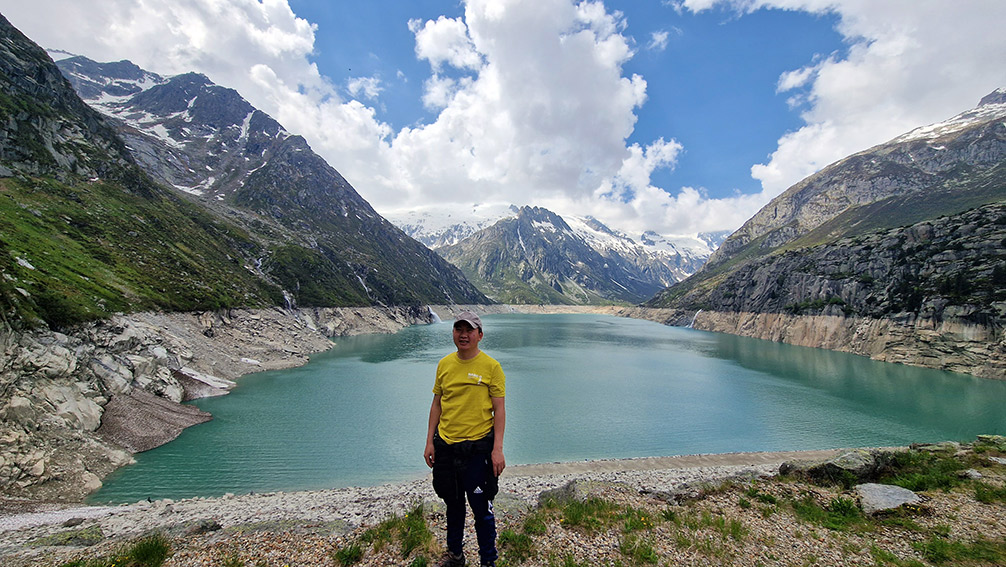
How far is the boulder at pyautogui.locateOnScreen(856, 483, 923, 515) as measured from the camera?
1020 cm

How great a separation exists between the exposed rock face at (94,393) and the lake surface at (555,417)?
145 cm

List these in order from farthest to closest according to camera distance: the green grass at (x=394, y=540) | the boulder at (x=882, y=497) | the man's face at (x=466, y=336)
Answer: the boulder at (x=882, y=497) → the green grass at (x=394, y=540) → the man's face at (x=466, y=336)

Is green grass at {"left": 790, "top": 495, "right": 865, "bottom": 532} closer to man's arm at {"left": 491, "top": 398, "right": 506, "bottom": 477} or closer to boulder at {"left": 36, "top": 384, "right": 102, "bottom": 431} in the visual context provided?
man's arm at {"left": 491, "top": 398, "right": 506, "bottom": 477}

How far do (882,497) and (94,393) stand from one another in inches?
1499

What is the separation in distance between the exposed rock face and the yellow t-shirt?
2167 centimetres

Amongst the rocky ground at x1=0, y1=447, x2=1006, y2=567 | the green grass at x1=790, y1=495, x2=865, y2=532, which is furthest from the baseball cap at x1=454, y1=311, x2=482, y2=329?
the green grass at x1=790, y1=495, x2=865, y2=532

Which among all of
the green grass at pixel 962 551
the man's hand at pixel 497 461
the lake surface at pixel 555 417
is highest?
the man's hand at pixel 497 461

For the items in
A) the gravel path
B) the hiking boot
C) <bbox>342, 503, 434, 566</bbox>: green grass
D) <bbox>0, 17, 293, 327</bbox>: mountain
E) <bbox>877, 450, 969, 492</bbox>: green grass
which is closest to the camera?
the hiking boot

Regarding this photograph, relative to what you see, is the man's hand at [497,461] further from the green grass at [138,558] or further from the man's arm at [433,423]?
the green grass at [138,558]

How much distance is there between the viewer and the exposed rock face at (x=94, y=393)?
17562 mm

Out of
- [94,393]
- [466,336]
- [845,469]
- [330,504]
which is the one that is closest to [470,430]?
[466,336]

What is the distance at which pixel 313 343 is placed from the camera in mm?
73625

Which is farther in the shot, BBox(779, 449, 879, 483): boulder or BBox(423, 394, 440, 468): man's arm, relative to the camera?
BBox(779, 449, 879, 483): boulder

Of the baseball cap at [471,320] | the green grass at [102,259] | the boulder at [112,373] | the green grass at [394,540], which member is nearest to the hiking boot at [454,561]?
the green grass at [394,540]
